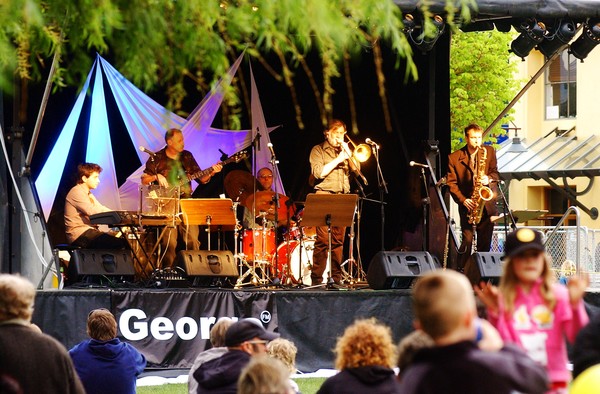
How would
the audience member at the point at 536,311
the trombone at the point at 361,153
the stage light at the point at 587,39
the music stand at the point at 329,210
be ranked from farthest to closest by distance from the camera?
the trombone at the point at 361,153 → the stage light at the point at 587,39 → the music stand at the point at 329,210 → the audience member at the point at 536,311

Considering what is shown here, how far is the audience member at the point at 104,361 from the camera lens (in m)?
8.72

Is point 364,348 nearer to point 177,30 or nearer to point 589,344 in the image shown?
point 589,344

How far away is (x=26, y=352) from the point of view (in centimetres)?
588

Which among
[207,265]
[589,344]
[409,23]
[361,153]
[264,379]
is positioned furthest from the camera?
[361,153]

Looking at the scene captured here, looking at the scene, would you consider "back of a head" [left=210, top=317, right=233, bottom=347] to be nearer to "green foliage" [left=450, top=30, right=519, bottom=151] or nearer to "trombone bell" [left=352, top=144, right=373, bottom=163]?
"trombone bell" [left=352, top=144, right=373, bottom=163]

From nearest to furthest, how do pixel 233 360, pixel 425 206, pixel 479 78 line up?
pixel 233 360 < pixel 425 206 < pixel 479 78

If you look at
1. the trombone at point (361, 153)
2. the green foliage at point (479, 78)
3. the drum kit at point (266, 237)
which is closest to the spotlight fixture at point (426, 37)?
the trombone at point (361, 153)

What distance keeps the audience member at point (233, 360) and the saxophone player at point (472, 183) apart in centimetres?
834

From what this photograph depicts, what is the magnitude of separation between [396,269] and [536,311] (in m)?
8.98

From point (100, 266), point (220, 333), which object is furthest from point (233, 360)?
point (100, 266)

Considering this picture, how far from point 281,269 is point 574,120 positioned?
22.2m

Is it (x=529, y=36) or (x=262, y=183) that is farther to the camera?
(x=262, y=183)

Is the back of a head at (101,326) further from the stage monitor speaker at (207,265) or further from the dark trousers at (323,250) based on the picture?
the dark trousers at (323,250)

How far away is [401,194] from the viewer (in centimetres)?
1712
